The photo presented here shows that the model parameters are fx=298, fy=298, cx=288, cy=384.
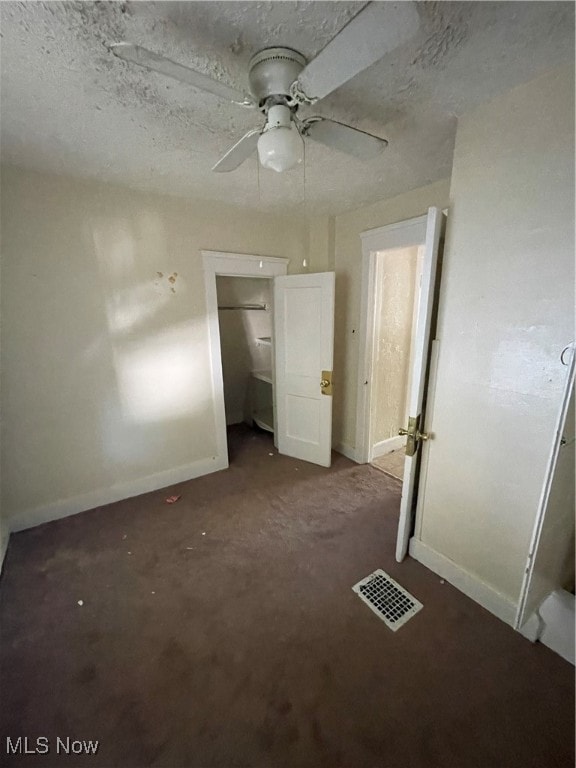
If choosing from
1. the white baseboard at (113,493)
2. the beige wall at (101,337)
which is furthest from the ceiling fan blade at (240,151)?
the white baseboard at (113,493)

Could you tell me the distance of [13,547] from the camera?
81.0 inches

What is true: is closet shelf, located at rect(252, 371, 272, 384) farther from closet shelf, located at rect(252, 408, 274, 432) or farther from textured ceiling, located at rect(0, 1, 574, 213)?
textured ceiling, located at rect(0, 1, 574, 213)

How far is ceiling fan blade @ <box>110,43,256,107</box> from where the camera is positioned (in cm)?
78

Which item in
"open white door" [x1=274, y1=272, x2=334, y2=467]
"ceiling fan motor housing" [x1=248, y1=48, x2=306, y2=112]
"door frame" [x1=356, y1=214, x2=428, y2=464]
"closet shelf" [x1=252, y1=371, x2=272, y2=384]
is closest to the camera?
"ceiling fan motor housing" [x1=248, y1=48, x2=306, y2=112]

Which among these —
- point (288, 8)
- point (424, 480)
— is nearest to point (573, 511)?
point (424, 480)

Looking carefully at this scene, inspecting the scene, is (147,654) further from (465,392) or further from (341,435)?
(341,435)

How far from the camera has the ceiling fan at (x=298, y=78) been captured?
731 mm

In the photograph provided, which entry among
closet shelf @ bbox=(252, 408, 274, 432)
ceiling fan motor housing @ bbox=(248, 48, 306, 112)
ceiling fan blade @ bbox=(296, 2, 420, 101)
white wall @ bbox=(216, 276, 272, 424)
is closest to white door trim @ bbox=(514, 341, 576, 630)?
ceiling fan blade @ bbox=(296, 2, 420, 101)

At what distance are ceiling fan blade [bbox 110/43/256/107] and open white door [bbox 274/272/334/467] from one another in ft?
5.80

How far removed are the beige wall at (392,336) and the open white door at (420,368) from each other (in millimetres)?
1239

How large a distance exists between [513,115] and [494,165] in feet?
0.59

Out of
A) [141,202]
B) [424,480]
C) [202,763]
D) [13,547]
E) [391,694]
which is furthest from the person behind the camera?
[141,202]

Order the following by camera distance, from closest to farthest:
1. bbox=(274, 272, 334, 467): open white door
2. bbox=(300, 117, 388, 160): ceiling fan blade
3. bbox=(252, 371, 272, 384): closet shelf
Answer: bbox=(300, 117, 388, 160): ceiling fan blade < bbox=(274, 272, 334, 467): open white door < bbox=(252, 371, 272, 384): closet shelf

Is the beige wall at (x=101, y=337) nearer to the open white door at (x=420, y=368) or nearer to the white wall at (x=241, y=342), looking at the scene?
the white wall at (x=241, y=342)
